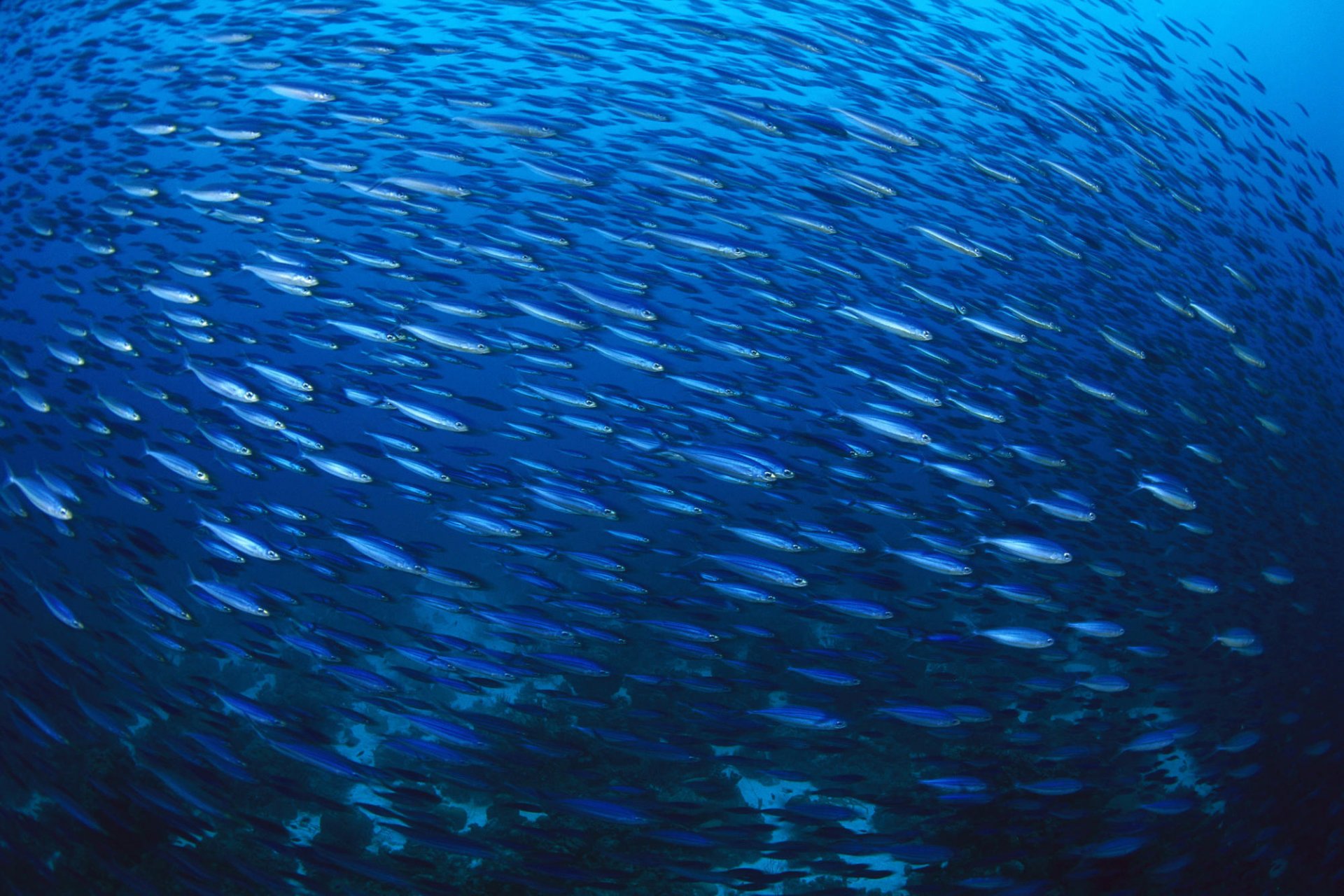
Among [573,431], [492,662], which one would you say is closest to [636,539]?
[492,662]

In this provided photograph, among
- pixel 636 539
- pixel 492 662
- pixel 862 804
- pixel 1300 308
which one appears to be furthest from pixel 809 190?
pixel 1300 308

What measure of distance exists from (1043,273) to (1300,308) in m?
4.55

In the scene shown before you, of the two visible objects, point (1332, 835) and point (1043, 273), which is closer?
point (1332, 835)

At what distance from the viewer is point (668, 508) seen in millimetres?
5891

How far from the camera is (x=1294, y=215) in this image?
29.9ft

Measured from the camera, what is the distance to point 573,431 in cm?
2173

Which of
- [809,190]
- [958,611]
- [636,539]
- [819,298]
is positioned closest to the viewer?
[636,539]

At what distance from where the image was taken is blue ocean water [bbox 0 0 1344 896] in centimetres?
500

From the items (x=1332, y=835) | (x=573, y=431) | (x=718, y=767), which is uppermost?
(x=1332, y=835)

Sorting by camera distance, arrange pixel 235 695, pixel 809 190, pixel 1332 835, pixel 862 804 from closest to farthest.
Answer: pixel 235 695 < pixel 809 190 < pixel 1332 835 < pixel 862 804

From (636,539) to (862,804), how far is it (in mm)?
4344

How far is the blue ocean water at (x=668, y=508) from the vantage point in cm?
500

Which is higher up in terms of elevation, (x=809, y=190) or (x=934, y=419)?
(x=809, y=190)

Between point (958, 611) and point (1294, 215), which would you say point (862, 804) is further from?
point (1294, 215)
